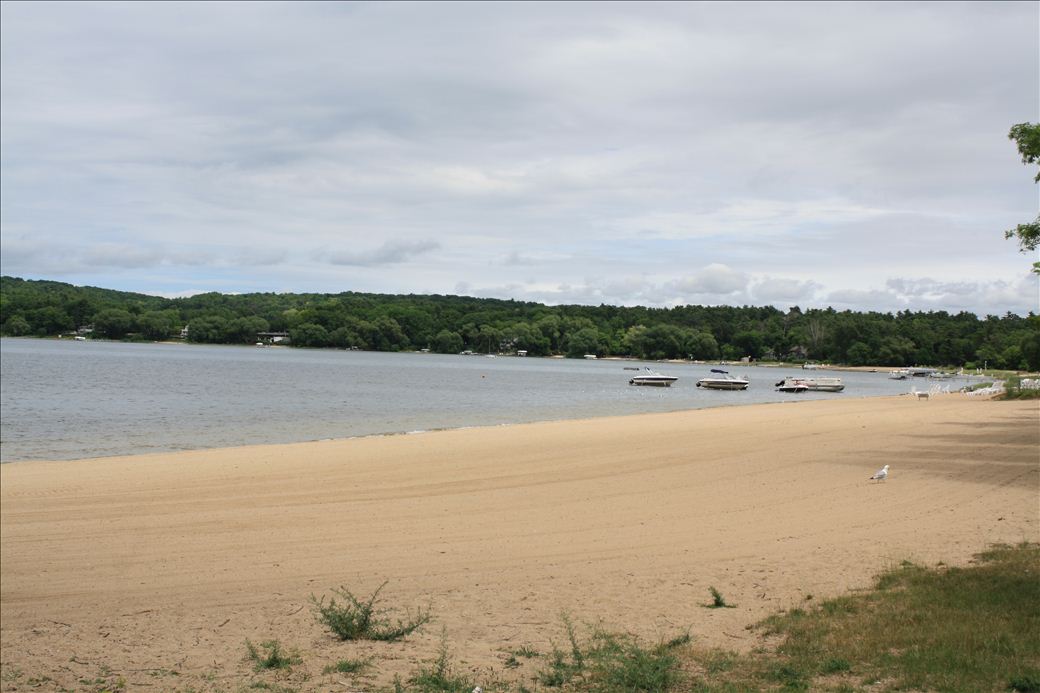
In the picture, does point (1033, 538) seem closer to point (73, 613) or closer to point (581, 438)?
point (73, 613)

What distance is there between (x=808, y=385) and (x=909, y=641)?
269ft

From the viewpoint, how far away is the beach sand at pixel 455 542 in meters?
8.60

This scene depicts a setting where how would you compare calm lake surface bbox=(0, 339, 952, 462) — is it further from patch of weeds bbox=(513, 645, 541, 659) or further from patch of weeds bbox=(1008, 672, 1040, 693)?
patch of weeds bbox=(1008, 672, 1040, 693)

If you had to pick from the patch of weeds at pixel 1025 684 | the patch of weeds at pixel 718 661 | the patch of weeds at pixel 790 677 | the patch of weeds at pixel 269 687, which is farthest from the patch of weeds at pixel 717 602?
the patch of weeds at pixel 269 687

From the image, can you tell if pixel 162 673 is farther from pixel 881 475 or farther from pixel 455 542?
pixel 881 475

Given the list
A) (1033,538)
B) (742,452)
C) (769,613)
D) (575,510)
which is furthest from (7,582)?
(742,452)

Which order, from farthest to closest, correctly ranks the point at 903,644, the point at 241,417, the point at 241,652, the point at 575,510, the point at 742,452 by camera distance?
the point at 241,417, the point at 742,452, the point at 575,510, the point at 241,652, the point at 903,644

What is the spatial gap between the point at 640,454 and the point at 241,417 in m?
24.0

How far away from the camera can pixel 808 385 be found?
8531 centimetres

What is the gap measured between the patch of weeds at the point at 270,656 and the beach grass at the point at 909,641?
352 centimetres

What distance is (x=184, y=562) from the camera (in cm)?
1243

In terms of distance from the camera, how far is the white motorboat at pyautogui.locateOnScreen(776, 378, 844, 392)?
8119 centimetres

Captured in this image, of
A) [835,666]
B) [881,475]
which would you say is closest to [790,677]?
[835,666]

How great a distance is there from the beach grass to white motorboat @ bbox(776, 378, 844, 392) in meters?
74.2
